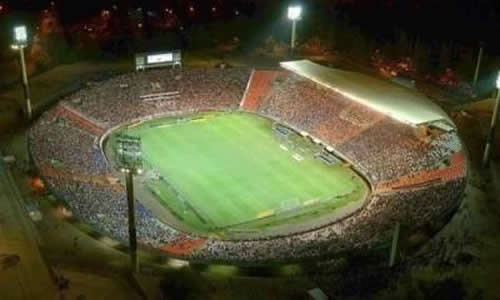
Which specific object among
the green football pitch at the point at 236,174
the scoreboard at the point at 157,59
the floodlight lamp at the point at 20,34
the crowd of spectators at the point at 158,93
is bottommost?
the green football pitch at the point at 236,174

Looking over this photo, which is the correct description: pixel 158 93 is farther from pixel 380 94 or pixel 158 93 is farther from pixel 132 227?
pixel 132 227

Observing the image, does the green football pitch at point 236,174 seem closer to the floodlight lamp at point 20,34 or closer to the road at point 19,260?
the road at point 19,260

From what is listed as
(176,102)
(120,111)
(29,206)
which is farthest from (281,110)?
(29,206)

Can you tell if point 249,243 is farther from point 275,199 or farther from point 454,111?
point 454,111

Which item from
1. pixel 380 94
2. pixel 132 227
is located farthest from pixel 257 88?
pixel 132 227

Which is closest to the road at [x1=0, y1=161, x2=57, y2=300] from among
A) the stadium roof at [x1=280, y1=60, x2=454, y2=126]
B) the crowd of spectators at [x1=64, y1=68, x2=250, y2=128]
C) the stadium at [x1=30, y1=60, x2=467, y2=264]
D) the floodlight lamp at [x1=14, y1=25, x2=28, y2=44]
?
the stadium at [x1=30, y1=60, x2=467, y2=264]

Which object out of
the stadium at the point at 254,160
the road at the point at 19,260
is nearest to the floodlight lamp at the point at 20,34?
the stadium at the point at 254,160
